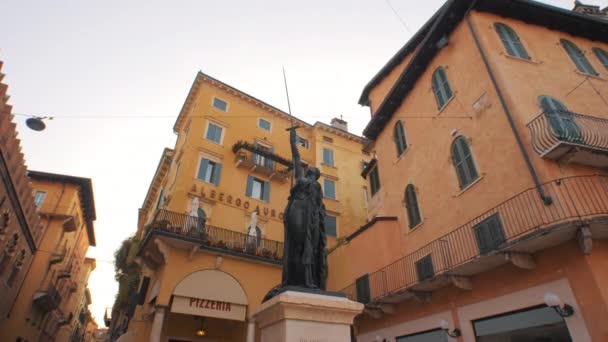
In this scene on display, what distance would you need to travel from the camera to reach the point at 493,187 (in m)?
10.4

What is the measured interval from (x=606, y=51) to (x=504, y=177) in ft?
28.9

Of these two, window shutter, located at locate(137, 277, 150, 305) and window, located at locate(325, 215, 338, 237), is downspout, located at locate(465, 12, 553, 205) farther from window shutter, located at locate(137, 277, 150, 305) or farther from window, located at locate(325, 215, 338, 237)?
window shutter, located at locate(137, 277, 150, 305)

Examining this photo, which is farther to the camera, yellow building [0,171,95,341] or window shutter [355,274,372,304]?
yellow building [0,171,95,341]

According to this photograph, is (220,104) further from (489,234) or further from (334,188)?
(489,234)

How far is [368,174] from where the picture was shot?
2031cm

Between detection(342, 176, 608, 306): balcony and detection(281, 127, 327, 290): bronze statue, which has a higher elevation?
detection(342, 176, 608, 306): balcony

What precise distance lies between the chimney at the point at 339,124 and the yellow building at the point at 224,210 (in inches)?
71.5

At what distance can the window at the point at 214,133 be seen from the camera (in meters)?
22.5

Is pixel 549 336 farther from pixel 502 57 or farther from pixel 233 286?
pixel 233 286

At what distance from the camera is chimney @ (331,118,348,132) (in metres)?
31.9

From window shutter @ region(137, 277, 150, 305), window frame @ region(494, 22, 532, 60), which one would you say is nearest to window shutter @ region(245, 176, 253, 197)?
window shutter @ region(137, 277, 150, 305)

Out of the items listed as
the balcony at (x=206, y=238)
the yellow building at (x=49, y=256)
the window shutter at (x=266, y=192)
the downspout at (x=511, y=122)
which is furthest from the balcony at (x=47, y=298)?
the downspout at (x=511, y=122)

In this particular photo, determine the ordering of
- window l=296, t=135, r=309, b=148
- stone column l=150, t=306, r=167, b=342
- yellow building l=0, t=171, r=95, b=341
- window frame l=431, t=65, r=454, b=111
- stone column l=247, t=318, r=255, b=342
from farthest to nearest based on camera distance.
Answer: window l=296, t=135, r=309, b=148 < yellow building l=0, t=171, r=95, b=341 < stone column l=247, t=318, r=255, b=342 < stone column l=150, t=306, r=167, b=342 < window frame l=431, t=65, r=454, b=111

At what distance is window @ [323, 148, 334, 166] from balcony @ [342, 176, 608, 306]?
15.7 m
